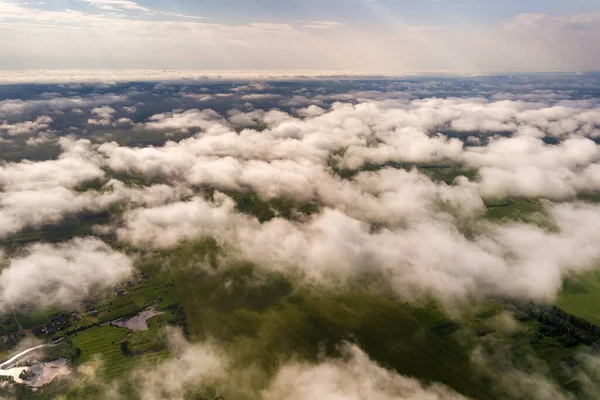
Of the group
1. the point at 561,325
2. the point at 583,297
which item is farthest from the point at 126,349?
the point at 583,297

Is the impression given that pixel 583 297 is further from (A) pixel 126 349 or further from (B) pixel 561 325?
(A) pixel 126 349

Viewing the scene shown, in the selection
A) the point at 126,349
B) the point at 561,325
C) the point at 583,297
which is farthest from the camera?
the point at 583,297

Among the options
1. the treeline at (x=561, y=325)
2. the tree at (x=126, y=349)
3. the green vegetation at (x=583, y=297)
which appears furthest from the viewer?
the green vegetation at (x=583, y=297)

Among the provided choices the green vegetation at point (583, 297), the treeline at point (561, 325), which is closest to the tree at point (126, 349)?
the treeline at point (561, 325)

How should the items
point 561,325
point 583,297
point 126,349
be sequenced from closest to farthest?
point 126,349
point 561,325
point 583,297

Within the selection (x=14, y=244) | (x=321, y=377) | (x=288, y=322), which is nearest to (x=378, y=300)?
(x=288, y=322)

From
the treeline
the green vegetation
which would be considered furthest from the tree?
the green vegetation

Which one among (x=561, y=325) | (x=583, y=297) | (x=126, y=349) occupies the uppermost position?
(x=583, y=297)

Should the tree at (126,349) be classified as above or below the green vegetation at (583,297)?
below

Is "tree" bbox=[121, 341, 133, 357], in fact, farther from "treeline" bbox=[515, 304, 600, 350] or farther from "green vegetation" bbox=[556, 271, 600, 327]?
"green vegetation" bbox=[556, 271, 600, 327]

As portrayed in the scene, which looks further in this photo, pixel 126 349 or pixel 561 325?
pixel 561 325

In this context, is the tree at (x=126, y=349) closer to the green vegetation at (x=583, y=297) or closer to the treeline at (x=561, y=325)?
the treeline at (x=561, y=325)
